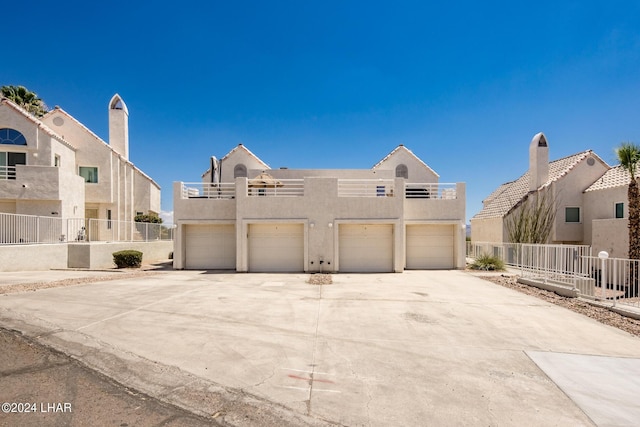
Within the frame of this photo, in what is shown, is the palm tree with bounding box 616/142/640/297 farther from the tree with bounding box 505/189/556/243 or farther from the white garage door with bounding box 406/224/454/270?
the white garage door with bounding box 406/224/454/270

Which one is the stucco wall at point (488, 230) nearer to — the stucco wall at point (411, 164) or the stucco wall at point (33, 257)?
the stucco wall at point (411, 164)

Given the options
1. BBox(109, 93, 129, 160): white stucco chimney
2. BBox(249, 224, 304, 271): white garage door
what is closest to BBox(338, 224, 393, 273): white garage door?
BBox(249, 224, 304, 271): white garage door

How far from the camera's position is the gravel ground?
24.8 ft

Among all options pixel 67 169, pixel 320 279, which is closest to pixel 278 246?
pixel 320 279

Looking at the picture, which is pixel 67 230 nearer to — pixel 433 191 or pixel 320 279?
pixel 320 279

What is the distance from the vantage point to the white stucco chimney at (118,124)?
25.7 m

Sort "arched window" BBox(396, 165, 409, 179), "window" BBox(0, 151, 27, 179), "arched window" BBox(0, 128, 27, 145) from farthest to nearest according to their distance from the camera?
"arched window" BBox(396, 165, 409, 179), "arched window" BBox(0, 128, 27, 145), "window" BBox(0, 151, 27, 179)

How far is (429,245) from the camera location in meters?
17.8

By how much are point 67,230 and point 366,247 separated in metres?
16.4

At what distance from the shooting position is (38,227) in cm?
1543

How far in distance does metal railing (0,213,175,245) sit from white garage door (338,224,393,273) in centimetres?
952

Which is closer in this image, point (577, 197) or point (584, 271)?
point (584, 271)

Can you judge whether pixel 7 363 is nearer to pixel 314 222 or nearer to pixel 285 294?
pixel 285 294

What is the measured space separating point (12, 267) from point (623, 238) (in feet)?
103
